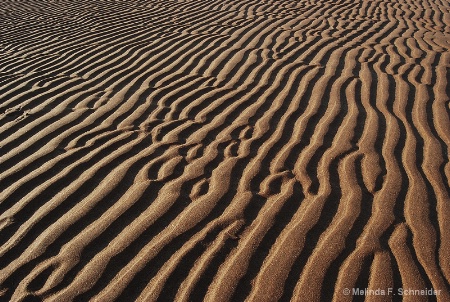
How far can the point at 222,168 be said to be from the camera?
3312 mm

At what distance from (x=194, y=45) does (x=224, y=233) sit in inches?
157

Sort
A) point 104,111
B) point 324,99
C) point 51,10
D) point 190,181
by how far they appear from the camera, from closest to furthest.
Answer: point 190,181, point 104,111, point 324,99, point 51,10

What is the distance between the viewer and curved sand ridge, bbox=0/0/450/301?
2420 millimetres

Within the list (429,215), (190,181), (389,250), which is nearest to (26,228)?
(190,181)

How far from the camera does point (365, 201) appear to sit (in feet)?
9.74

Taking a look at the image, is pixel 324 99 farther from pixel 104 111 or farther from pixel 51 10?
pixel 51 10

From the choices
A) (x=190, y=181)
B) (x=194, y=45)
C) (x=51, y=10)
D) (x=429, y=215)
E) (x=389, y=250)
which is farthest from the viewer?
(x=51, y=10)

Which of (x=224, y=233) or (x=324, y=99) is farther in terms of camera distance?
(x=324, y=99)

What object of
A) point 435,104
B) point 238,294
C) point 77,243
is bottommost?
point 435,104

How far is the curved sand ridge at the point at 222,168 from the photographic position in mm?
2420

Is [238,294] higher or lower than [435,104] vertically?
higher

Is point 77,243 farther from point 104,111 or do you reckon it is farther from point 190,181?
point 104,111

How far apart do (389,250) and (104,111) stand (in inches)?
115

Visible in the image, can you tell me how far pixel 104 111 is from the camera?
4203 millimetres
